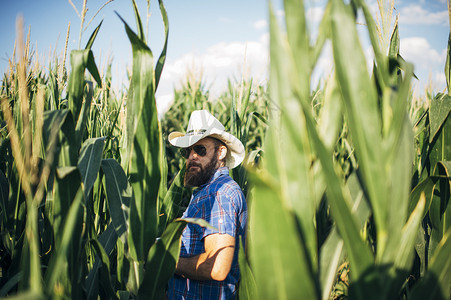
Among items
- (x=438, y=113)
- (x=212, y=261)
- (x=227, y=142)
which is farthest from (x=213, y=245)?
(x=438, y=113)

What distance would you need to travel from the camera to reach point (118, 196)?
0.88 m

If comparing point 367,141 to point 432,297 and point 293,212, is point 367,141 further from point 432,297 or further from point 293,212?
point 432,297

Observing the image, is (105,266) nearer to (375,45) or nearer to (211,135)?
(375,45)

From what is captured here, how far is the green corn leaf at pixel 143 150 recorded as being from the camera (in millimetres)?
746

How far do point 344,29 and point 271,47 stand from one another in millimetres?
134

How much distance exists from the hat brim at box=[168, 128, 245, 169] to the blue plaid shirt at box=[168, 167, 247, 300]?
0.34 m

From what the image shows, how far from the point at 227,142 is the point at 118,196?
0.99 m

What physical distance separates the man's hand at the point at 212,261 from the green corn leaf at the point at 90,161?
1.91ft

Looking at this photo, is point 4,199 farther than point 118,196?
Yes

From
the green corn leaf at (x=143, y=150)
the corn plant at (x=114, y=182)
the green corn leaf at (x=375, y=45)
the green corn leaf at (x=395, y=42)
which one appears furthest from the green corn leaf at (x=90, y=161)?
the green corn leaf at (x=395, y=42)

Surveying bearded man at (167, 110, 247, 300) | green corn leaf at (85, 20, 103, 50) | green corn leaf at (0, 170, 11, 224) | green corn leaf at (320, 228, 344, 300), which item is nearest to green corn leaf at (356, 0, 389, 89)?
green corn leaf at (320, 228, 344, 300)

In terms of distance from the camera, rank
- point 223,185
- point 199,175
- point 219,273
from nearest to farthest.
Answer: point 219,273
point 223,185
point 199,175

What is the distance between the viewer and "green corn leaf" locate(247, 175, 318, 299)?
0.42m

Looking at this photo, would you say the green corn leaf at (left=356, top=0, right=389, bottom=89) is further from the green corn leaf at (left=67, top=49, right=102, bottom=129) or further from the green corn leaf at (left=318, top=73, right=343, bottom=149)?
the green corn leaf at (left=67, top=49, right=102, bottom=129)
